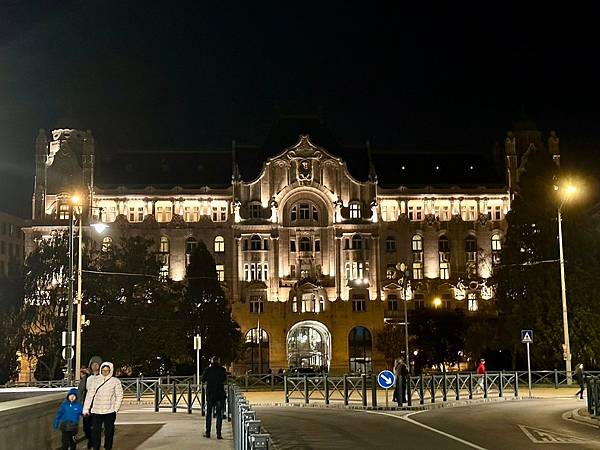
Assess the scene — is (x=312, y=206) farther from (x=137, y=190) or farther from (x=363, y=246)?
(x=137, y=190)

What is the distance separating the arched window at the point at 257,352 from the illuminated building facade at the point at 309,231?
0.13 m

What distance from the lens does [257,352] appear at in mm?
94438

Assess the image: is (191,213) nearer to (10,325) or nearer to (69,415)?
(10,325)

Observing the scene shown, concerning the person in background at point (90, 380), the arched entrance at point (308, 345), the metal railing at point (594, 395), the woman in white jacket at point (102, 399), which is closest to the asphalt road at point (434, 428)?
the metal railing at point (594, 395)

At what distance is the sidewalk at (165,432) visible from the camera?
21484mm

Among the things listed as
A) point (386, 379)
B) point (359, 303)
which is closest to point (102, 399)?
point (386, 379)

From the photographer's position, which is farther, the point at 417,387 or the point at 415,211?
the point at 415,211

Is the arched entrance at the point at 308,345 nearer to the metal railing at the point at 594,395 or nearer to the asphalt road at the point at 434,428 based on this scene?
the asphalt road at the point at 434,428

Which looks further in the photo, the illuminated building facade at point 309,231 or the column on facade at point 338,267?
the column on facade at point 338,267

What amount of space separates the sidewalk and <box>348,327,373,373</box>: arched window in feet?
202

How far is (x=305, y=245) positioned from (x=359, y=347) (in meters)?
13.4

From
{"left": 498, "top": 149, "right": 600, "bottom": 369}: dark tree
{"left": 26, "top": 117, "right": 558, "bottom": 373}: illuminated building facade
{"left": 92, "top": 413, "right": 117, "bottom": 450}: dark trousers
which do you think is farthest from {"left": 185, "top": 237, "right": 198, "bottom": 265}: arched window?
{"left": 92, "top": 413, "right": 117, "bottom": 450}: dark trousers

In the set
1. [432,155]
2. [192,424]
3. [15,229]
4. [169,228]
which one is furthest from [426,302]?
[192,424]

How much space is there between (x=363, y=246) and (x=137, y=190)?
90.5ft
